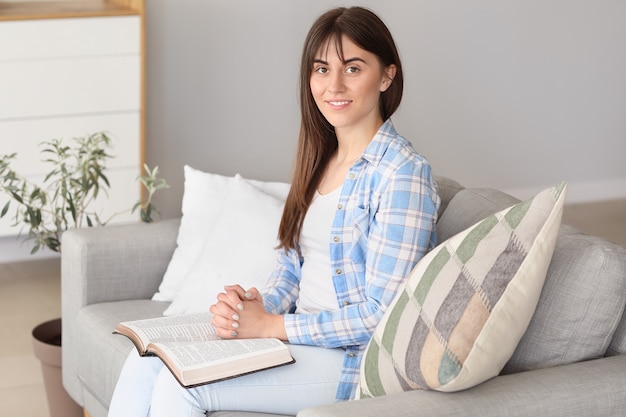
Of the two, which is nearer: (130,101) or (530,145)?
(130,101)

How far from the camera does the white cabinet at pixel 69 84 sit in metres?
4.01

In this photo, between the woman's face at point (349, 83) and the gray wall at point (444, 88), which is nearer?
the woman's face at point (349, 83)

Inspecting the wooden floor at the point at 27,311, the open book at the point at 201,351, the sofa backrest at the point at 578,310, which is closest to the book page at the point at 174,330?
the open book at the point at 201,351

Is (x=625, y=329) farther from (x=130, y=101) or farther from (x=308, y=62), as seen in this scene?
(x=130, y=101)

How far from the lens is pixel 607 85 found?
5496mm

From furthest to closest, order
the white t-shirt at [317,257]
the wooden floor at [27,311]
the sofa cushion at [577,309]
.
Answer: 1. the wooden floor at [27,311]
2. the white t-shirt at [317,257]
3. the sofa cushion at [577,309]

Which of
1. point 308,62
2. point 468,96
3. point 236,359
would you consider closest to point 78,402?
point 236,359

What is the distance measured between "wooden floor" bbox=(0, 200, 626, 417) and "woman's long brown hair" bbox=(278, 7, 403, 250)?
4.02 feet

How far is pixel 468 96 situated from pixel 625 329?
333 centimetres

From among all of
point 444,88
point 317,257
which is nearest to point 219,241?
point 317,257

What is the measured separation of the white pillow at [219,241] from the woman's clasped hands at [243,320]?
46 cm

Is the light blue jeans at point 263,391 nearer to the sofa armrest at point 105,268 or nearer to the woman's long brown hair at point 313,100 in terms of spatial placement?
the woman's long brown hair at point 313,100

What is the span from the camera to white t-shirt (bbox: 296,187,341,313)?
2.22 metres

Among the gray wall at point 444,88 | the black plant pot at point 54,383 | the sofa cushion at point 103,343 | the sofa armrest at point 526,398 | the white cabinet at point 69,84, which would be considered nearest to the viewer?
the sofa armrest at point 526,398
